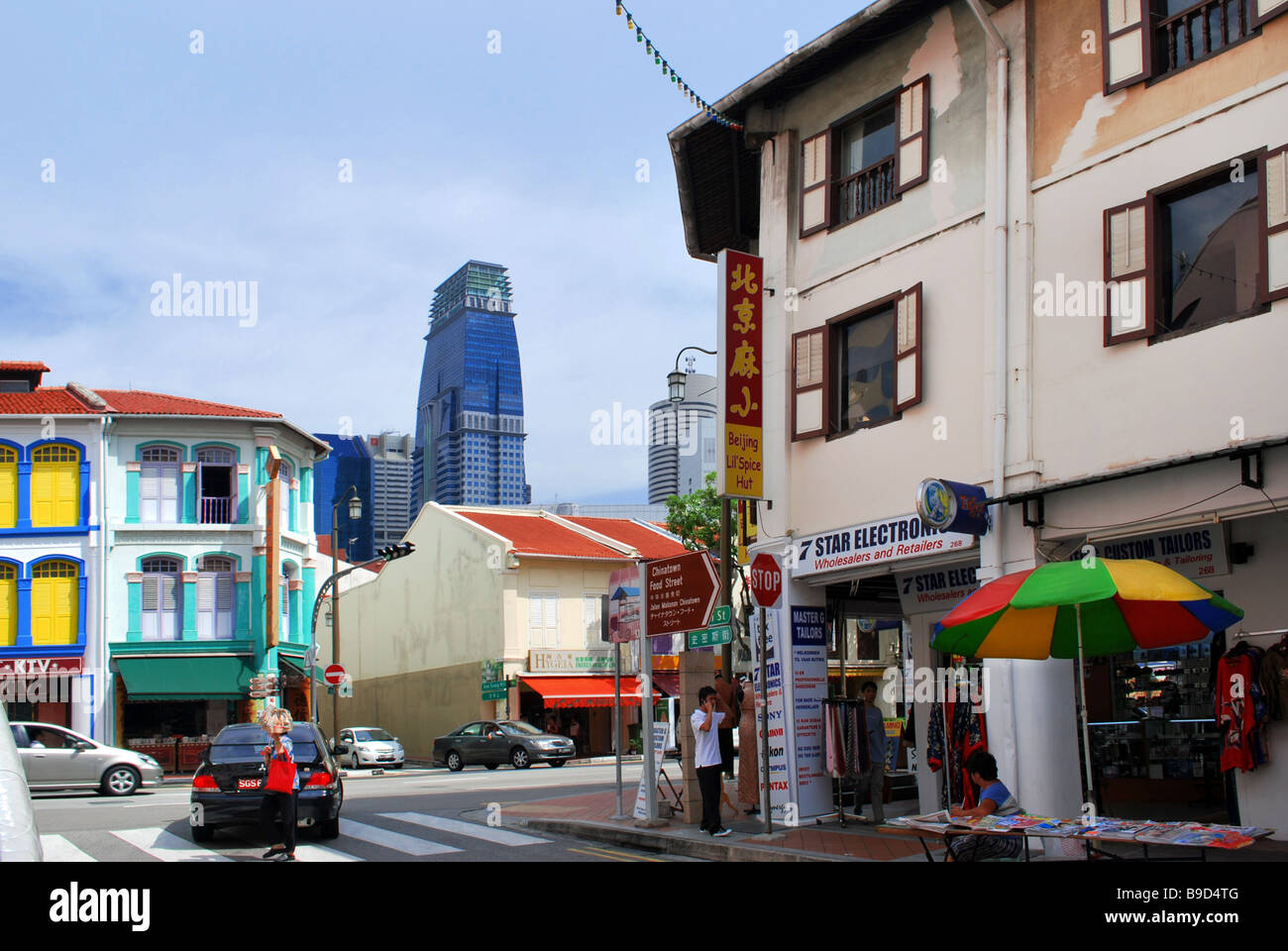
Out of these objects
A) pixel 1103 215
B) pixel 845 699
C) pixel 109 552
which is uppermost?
pixel 1103 215

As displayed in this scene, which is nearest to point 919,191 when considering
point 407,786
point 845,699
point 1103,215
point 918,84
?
point 918,84

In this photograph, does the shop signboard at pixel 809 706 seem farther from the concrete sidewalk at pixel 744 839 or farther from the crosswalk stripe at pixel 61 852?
the crosswalk stripe at pixel 61 852

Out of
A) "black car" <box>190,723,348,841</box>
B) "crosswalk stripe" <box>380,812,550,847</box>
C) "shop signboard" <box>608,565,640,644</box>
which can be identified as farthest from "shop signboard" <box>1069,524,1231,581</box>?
"black car" <box>190,723,348,841</box>

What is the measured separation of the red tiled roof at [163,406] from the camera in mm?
34719

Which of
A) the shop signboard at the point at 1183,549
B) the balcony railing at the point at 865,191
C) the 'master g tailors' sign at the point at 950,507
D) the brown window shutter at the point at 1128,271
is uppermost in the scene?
the balcony railing at the point at 865,191

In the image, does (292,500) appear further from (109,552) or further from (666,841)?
(666,841)

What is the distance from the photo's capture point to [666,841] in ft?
43.8

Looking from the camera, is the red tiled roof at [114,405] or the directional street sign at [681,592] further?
the red tiled roof at [114,405]

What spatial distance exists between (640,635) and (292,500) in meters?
24.9

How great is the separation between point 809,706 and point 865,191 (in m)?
6.38

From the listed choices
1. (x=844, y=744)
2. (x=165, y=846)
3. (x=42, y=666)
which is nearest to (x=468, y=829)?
(x=165, y=846)

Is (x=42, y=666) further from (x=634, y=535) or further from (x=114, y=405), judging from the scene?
(x=634, y=535)

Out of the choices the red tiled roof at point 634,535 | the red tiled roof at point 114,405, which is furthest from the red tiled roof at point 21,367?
the red tiled roof at point 634,535

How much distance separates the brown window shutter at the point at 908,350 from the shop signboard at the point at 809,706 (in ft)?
9.98
